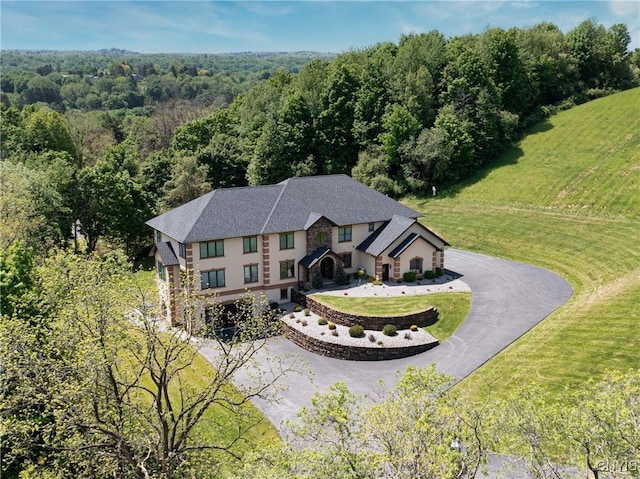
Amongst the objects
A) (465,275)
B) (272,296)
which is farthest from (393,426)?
(465,275)

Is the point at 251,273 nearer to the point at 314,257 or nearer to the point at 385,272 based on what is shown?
the point at 314,257

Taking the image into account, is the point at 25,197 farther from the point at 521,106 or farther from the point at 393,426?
the point at 521,106

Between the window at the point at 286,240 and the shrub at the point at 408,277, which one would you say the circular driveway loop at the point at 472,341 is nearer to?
the shrub at the point at 408,277

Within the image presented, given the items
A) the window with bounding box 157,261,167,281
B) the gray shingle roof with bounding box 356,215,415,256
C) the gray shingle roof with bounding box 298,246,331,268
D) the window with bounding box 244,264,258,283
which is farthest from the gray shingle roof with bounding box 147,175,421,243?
the window with bounding box 244,264,258,283

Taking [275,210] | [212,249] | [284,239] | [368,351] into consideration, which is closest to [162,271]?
[212,249]

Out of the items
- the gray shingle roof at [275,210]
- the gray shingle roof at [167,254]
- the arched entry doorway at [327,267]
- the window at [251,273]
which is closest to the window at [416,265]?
the gray shingle roof at [275,210]
